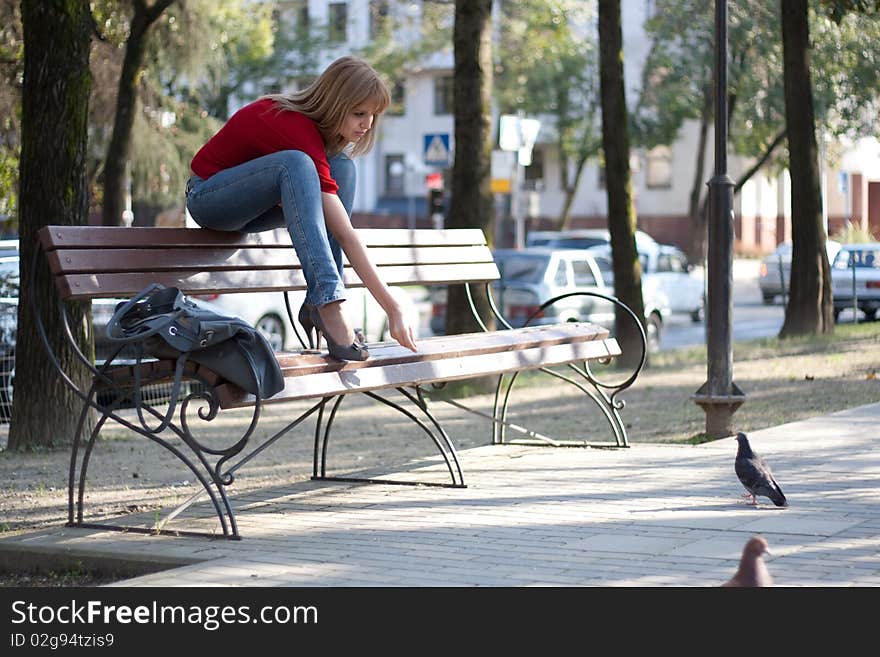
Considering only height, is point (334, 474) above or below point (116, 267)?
below

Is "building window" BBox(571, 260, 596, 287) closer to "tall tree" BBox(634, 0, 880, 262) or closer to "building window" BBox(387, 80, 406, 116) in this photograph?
"tall tree" BBox(634, 0, 880, 262)

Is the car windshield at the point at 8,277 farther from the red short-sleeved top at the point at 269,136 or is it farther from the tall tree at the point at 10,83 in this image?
the red short-sleeved top at the point at 269,136

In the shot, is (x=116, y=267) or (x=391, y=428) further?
(x=391, y=428)

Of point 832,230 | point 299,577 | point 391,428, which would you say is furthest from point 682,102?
point 299,577

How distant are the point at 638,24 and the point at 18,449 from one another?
47151 millimetres

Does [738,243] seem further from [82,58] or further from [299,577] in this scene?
[299,577]

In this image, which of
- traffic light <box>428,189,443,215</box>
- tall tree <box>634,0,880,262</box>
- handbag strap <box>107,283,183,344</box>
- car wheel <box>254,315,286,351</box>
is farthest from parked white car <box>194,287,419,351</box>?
traffic light <box>428,189,443,215</box>

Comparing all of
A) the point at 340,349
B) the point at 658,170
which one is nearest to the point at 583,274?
the point at 340,349

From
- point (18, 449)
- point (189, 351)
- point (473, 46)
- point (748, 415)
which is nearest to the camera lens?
point (189, 351)

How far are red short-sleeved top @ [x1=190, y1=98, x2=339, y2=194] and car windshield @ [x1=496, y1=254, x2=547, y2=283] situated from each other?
47.0 ft

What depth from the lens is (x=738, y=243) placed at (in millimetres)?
53406

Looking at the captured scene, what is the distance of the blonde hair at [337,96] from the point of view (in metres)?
5.87

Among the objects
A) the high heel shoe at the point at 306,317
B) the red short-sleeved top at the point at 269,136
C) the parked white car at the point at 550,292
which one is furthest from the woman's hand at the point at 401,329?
the parked white car at the point at 550,292

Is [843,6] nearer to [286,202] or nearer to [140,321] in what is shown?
[286,202]
